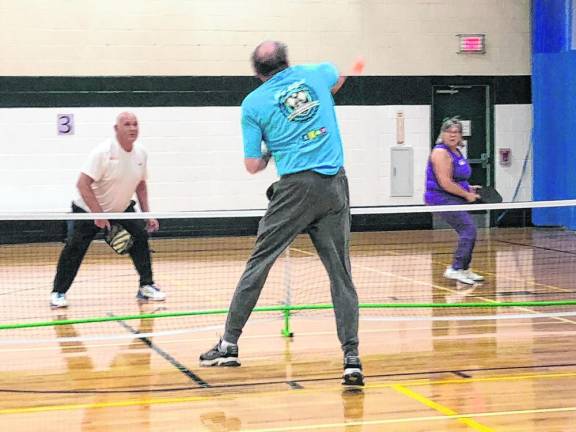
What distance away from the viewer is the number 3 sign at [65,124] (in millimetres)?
15711

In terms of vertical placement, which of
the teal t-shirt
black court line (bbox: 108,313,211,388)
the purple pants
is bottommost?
black court line (bbox: 108,313,211,388)

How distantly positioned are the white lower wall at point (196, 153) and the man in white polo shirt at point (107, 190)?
698 centimetres

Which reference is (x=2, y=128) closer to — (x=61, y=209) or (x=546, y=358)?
(x=61, y=209)

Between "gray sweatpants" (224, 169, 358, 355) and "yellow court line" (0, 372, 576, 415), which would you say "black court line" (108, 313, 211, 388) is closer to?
"yellow court line" (0, 372, 576, 415)

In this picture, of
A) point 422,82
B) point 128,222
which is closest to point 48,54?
point 422,82

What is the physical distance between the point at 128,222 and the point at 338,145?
3.85 meters

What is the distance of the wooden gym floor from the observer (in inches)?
195

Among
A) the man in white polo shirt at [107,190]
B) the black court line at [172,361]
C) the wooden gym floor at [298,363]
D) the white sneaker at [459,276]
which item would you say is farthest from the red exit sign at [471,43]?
the black court line at [172,361]

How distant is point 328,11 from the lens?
16641 millimetres

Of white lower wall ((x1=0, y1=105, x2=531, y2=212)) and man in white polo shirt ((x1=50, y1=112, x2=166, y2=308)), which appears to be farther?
white lower wall ((x1=0, y1=105, x2=531, y2=212))

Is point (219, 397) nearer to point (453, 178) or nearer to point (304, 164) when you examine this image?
point (304, 164)

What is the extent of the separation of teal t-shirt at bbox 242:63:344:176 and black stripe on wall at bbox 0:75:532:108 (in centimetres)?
1071

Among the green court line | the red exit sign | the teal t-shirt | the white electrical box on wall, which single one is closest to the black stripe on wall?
the red exit sign

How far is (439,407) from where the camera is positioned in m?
5.09
